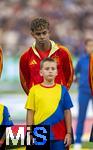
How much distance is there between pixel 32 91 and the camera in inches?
178

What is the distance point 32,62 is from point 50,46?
0.20 meters

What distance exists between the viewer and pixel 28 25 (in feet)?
43.6

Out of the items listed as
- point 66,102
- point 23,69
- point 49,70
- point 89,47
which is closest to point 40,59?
point 23,69

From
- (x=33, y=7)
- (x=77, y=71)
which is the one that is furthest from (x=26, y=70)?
(x=33, y=7)

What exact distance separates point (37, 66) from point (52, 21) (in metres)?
8.54

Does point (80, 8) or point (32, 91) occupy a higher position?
point (80, 8)

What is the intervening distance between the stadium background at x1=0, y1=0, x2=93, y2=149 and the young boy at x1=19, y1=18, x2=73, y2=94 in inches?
284

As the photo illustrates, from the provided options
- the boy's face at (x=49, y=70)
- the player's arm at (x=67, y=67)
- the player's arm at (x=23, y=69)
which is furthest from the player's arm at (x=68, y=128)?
the player's arm at (x=23, y=69)

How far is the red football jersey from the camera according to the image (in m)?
4.98

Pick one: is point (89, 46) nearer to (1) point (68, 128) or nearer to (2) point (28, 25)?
(1) point (68, 128)

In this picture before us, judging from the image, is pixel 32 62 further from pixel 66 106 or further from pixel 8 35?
pixel 8 35

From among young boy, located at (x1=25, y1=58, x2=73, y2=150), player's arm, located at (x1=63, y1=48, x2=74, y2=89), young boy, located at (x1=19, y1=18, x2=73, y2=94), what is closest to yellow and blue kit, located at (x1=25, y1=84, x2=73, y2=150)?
young boy, located at (x1=25, y1=58, x2=73, y2=150)
